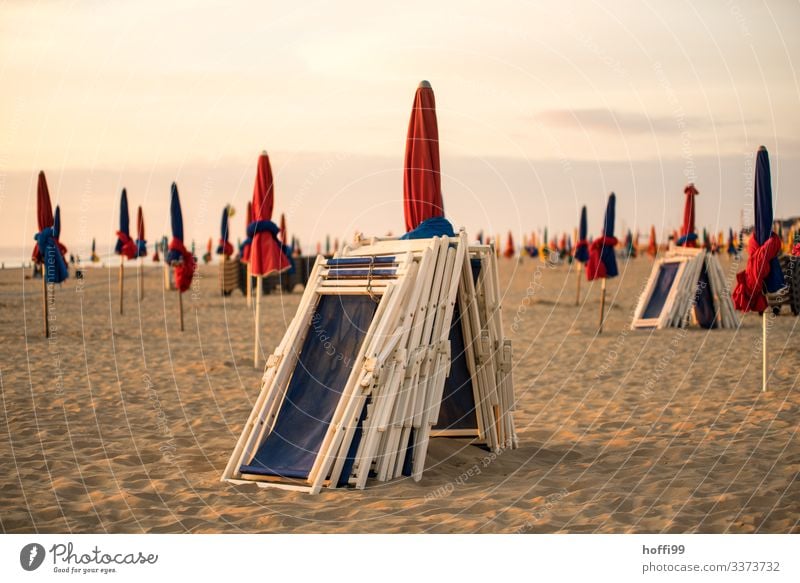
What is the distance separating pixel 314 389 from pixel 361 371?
0.66 meters

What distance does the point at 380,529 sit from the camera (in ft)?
19.1

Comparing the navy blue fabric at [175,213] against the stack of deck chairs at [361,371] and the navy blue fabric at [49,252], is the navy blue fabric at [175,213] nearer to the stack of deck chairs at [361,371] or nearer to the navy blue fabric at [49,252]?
the navy blue fabric at [49,252]

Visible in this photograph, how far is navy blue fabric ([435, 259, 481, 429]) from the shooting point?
7.99 m

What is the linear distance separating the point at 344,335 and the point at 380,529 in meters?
1.83

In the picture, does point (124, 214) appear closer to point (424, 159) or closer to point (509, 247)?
point (424, 159)

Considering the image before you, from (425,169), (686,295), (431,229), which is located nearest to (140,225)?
(686,295)

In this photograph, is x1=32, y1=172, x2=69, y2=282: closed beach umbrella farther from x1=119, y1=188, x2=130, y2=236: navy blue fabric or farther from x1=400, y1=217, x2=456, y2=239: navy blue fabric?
x1=400, y1=217, x2=456, y2=239: navy blue fabric

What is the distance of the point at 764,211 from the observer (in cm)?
1120

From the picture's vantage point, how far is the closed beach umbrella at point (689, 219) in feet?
68.4

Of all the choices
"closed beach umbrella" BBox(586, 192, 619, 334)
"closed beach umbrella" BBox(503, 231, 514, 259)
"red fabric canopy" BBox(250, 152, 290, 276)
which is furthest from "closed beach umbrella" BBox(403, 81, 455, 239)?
"closed beach umbrella" BBox(503, 231, 514, 259)

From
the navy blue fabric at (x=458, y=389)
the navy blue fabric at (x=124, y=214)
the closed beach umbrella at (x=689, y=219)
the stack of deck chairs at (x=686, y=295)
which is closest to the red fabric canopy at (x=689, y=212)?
the closed beach umbrella at (x=689, y=219)

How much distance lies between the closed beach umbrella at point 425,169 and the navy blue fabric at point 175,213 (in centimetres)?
1112

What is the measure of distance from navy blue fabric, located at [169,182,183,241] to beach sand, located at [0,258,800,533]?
3.06 metres
